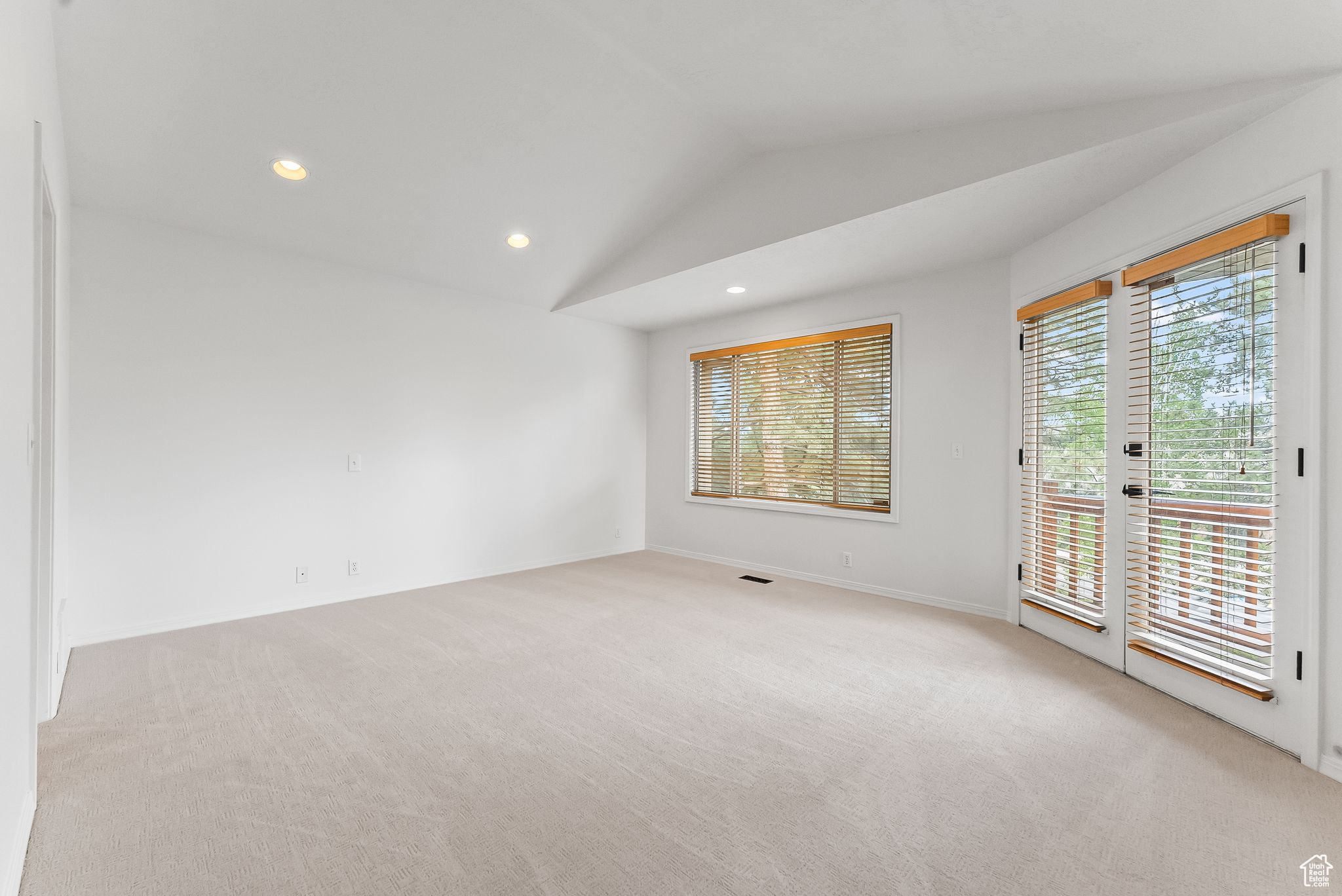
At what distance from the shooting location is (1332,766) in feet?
6.84

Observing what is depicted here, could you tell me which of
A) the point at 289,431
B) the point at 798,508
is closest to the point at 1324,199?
the point at 798,508

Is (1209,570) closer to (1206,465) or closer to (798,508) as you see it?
(1206,465)

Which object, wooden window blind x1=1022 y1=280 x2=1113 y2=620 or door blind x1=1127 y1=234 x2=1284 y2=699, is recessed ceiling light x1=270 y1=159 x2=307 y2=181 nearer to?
wooden window blind x1=1022 y1=280 x2=1113 y2=620

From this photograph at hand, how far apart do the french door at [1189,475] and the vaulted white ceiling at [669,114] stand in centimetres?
61

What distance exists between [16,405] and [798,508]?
4.71 metres

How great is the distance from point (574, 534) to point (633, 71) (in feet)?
13.4

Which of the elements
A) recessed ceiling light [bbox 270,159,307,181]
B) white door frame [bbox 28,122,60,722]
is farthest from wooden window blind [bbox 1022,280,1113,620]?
white door frame [bbox 28,122,60,722]

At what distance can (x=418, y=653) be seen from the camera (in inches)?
129

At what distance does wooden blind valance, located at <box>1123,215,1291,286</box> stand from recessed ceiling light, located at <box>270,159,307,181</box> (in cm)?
445

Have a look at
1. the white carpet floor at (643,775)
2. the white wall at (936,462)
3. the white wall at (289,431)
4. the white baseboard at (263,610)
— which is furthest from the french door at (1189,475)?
the white baseboard at (263,610)

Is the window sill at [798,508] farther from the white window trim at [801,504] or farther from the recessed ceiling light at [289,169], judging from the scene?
the recessed ceiling light at [289,169]

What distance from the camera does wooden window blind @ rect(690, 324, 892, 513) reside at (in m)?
4.80

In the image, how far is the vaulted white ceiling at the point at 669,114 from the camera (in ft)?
7.55

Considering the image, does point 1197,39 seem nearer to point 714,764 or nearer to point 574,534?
point 714,764
